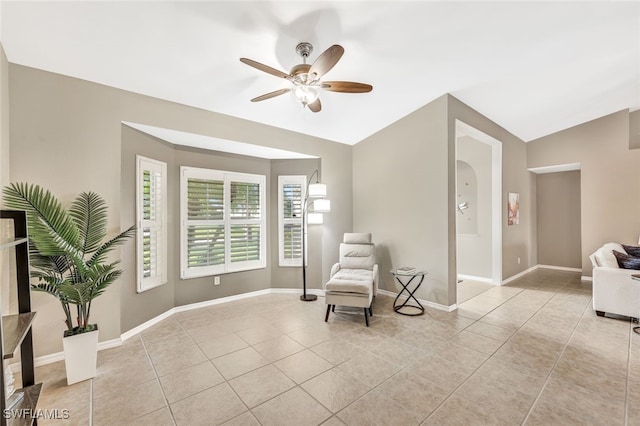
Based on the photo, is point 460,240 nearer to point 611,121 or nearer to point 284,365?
point 611,121

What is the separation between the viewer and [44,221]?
220 cm

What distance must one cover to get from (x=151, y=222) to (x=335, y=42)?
10.1 feet

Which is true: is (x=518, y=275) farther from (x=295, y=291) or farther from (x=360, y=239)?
(x=295, y=291)

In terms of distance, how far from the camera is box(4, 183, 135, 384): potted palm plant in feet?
7.14

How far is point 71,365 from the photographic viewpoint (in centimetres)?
227

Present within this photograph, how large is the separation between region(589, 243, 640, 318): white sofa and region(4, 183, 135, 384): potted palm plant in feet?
19.4

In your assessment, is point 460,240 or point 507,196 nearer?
point 507,196

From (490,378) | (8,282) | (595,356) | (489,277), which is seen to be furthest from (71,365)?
(489,277)

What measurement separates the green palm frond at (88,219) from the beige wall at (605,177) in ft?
26.9

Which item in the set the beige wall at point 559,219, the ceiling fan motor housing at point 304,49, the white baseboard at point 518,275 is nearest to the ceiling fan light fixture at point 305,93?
the ceiling fan motor housing at point 304,49

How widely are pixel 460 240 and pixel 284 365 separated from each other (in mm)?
5034

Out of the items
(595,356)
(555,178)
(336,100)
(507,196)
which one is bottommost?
(595,356)

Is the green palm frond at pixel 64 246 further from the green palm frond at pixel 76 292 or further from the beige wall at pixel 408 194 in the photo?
the beige wall at pixel 408 194

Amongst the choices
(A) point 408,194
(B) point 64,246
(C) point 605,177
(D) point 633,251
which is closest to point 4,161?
(B) point 64,246
